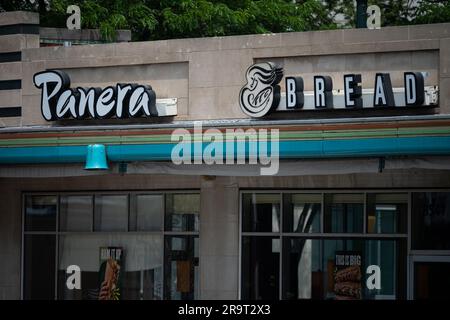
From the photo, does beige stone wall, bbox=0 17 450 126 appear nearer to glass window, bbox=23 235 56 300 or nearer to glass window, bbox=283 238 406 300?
glass window, bbox=23 235 56 300

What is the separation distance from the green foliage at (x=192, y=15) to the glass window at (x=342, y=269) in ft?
30.0

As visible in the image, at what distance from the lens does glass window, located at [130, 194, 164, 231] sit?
22.8 meters

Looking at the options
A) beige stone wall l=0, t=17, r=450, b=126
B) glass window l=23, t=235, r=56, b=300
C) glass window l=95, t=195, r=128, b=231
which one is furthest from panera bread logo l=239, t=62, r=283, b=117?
glass window l=23, t=235, r=56, b=300

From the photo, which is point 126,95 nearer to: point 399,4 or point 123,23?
point 123,23

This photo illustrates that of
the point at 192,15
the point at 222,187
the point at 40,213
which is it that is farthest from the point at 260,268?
the point at 192,15

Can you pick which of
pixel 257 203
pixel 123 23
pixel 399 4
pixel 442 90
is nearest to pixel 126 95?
pixel 257 203

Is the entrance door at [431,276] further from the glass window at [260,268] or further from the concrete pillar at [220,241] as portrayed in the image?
the concrete pillar at [220,241]

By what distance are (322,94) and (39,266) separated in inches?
298

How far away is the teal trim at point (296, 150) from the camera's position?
61.8 ft

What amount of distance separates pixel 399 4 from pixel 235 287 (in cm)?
1653

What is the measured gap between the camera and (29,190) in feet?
78.5

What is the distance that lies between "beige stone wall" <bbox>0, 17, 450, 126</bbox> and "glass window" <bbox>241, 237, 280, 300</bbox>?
259 cm

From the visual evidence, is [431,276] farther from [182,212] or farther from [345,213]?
[182,212]

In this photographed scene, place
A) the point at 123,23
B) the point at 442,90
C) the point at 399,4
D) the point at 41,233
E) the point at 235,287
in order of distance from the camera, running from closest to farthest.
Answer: the point at 442,90 < the point at 235,287 < the point at 41,233 < the point at 123,23 < the point at 399,4
